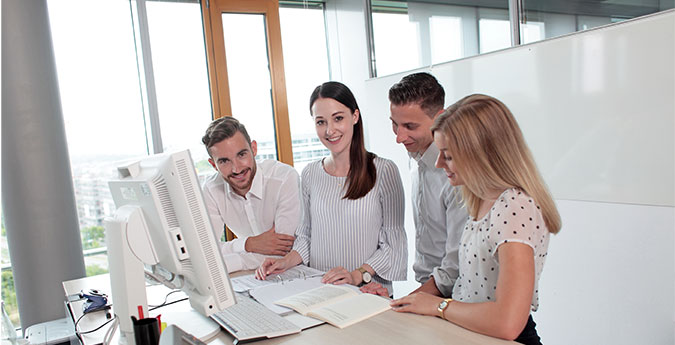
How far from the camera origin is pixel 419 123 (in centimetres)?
181

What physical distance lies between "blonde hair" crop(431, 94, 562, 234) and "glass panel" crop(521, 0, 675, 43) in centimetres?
131

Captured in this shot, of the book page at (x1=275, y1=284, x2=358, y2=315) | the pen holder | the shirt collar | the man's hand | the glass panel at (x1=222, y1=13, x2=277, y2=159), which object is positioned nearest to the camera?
the pen holder

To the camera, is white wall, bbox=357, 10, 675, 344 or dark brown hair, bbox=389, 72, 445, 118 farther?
white wall, bbox=357, 10, 675, 344

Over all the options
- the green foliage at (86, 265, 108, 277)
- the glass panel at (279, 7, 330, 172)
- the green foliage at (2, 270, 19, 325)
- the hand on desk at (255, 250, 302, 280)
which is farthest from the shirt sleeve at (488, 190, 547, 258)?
the green foliage at (2, 270, 19, 325)

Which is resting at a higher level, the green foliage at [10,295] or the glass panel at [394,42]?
the glass panel at [394,42]

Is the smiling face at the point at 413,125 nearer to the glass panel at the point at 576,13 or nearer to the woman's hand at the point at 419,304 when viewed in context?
the woman's hand at the point at 419,304

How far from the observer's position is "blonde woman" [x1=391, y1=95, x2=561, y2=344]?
120 cm

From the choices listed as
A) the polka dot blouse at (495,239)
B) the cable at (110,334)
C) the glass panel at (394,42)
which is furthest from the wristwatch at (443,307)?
the glass panel at (394,42)

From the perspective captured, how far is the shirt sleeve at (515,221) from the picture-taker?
1222 mm

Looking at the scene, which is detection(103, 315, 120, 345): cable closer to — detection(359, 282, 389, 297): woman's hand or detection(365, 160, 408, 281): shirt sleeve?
detection(359, 282, 389, 297): woman's hand

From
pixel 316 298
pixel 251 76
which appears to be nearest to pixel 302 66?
pixel 251 76

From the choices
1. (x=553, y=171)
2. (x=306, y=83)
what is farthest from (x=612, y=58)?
(x=306, y=83)

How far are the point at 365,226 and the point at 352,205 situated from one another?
98 millimetres

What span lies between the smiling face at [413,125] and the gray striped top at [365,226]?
159 mm
